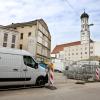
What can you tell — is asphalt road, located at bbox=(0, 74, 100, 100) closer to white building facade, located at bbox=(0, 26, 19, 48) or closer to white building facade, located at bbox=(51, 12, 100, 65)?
white building facade, located at bbox=(0, 26, 19, 48)

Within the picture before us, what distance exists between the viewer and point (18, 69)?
46.2ft

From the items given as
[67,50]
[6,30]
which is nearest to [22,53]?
[6,30]

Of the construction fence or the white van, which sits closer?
the white van

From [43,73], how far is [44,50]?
165ft

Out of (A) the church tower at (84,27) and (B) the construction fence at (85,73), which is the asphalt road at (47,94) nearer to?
(B) the construction fence at (85,73)

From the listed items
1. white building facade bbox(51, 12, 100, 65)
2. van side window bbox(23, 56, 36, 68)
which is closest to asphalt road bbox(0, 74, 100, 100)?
van side window bbox(23, 56, 36, 68)

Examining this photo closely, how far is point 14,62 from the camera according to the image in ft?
45.8

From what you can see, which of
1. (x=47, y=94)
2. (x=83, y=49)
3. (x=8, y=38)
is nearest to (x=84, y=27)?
(x=83, y=49)

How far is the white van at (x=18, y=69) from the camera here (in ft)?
44.1

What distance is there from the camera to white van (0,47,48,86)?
13438 mm

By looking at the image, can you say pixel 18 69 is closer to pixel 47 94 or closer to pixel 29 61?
pixel 29 61

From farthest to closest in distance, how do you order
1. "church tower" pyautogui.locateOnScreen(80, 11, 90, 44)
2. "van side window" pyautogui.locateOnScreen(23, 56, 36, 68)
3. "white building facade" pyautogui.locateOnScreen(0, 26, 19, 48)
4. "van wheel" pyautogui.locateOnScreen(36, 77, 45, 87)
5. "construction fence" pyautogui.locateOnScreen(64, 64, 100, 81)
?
"church tower" pyautogui.locateOnScreen(80, 11, 90, 44) < "white building facade" pyautogui.locateOnScreen(0, 26, 19, 48) < "construction fence" pyautogui.locateOnScreen(64, 64, 100, 81) < "van wheel" pyautogui.locateOnScreen(36, 77, 45, 87) < "van side window" pyautogui.locateOnScreen(23, 56, 36, 68)

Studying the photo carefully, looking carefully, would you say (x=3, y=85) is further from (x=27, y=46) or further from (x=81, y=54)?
(x=81, y=54)

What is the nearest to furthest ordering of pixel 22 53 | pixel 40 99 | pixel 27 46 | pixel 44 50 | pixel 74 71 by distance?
pixel 40 99
pixel 22 53
pixel 74 71
pixel 27 46
pixel 44 50
